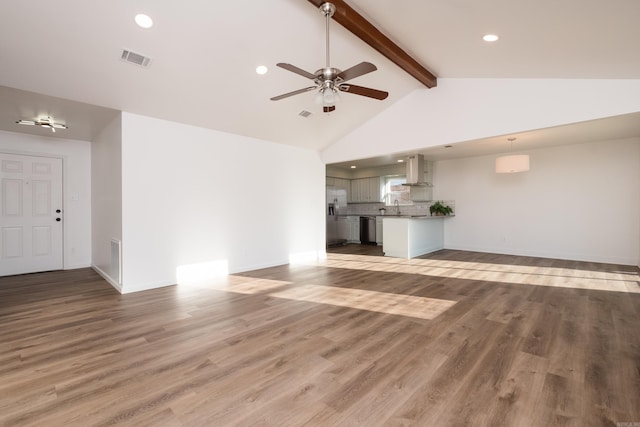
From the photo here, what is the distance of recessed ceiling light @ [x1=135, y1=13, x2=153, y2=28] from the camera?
272 cm

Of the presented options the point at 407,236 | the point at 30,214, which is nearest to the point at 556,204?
the point at 407,236

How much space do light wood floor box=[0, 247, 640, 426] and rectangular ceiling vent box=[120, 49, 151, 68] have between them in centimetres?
280

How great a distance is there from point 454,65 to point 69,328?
5.55 metres

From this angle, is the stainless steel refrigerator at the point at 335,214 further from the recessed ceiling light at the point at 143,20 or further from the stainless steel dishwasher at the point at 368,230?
the recessed ceiling light at the point at 143,20

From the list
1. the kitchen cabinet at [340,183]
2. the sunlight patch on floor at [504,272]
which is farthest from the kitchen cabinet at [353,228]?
the sunlight patch on floor at [504,272]

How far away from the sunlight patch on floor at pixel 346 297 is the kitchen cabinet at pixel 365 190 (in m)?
5.56

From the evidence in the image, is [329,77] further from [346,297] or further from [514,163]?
[514,163]

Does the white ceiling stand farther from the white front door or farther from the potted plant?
the potted plant

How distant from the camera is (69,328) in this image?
2.90 m

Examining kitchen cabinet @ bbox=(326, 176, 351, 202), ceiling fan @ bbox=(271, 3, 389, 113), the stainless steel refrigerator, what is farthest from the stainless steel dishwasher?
ceiling fan @ bbox=(271, 3, 389, 113)

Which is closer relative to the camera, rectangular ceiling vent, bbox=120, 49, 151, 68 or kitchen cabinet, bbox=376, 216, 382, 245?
rectangular ceiling vent, bbox=120, 49, 151, 68

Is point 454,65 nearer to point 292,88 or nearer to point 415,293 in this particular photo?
point 292,88

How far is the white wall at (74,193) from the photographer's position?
562 centimetres

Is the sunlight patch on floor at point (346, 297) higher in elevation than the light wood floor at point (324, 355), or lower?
higher
